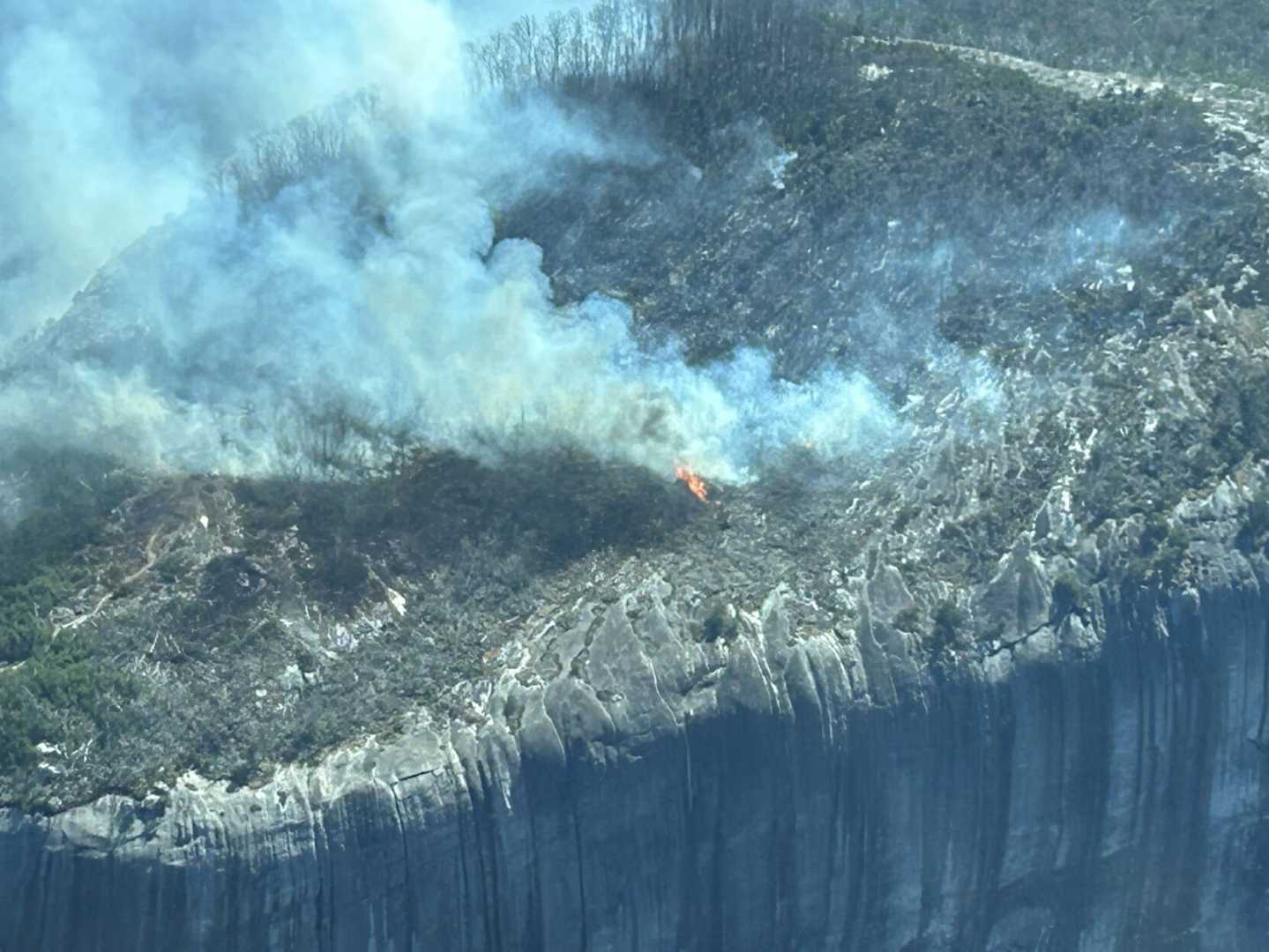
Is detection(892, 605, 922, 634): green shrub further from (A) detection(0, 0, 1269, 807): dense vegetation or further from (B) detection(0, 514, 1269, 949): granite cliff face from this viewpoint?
(B) detection(0, 514, 1269, 949): granite cliff face

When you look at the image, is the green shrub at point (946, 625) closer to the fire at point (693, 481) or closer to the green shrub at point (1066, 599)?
the green shrub at point (1066, 599)

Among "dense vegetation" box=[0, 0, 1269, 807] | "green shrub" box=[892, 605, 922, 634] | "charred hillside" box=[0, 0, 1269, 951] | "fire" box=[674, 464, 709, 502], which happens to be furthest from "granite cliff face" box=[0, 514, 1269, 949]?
"fire" box=[674, 464, 709, 502]

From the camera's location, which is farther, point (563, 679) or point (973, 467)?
point (973, 467)

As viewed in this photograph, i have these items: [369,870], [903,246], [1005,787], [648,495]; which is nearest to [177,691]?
[369,870]

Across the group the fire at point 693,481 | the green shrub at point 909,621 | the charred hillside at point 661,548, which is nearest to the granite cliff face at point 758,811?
the charred hillside at point 661,548

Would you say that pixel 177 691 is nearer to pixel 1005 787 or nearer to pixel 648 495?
pixel 648 495

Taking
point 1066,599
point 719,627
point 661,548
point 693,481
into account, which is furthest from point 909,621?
point 693,481

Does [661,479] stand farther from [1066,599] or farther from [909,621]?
[1066,599]
